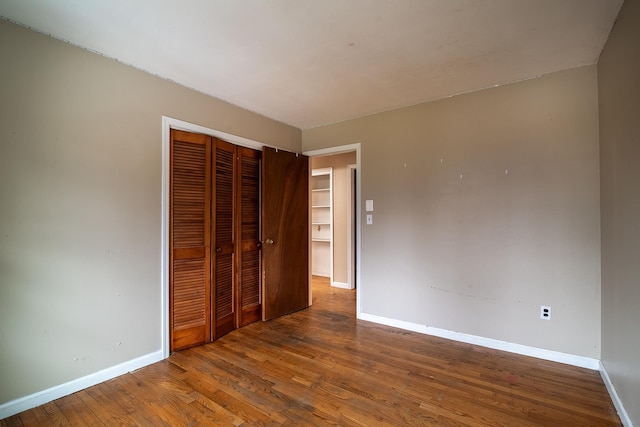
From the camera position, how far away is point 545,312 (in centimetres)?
244

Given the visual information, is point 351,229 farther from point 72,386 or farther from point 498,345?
point 72,386

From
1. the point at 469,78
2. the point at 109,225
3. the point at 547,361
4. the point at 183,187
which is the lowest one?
the point at 547,361

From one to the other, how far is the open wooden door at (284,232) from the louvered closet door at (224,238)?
0.40m

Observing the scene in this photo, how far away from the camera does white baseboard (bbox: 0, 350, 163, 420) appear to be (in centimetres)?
175

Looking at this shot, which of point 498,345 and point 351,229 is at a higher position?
point 351,229

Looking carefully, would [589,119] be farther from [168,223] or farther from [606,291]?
[168,223]

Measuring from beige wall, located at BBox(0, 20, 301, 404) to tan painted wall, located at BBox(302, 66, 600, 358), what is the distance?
2.26 meters

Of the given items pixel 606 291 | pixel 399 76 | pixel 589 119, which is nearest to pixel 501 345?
pixel 606 291

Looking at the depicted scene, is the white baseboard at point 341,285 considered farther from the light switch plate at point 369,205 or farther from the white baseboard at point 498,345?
the light switch plate at point 369,205

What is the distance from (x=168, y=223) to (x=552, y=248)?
10.9 feet

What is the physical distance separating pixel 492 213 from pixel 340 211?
9.16 feet

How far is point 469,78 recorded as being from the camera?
2.52 meters

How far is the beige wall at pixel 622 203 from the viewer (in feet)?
4.94

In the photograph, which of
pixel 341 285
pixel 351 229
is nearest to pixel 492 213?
pixel 351 229
